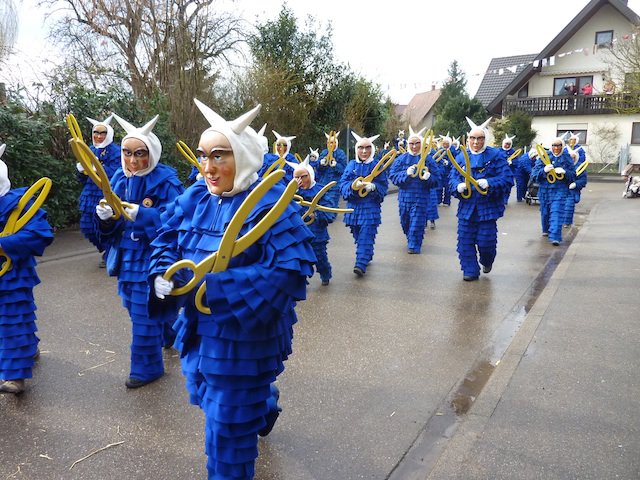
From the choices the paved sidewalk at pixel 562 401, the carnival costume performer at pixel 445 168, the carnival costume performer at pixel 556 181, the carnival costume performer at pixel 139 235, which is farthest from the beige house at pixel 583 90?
the carnival costume performer at pixel 139 235

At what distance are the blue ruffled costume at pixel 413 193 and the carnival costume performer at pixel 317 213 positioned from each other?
233 cm

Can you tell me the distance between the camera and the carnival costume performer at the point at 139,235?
3727mm

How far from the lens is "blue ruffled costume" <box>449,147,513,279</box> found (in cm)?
658

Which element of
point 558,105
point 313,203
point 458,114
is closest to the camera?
point 313,203

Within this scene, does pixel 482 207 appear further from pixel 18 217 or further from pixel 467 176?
pixel 18 217

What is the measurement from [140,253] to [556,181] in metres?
8.12

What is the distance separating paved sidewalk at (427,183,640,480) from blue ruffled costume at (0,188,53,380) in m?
2.95

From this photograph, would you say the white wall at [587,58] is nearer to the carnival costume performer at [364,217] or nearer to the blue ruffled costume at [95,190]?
the carnival costume performer at [364,217]

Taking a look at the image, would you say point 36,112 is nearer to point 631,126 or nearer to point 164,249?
point 164,249

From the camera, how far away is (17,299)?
12.4 feet

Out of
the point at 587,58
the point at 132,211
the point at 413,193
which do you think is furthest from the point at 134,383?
the point at 587,58

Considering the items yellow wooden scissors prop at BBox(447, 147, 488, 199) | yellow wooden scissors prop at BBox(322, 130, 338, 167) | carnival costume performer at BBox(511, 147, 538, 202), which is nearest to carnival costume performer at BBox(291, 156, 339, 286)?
yellow wooden scissors prop at BBox(447, 147, 488, 199)

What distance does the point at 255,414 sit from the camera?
2404 millimetres

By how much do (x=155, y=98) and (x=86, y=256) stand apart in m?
5.16
